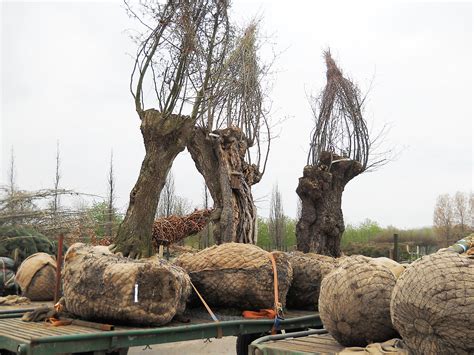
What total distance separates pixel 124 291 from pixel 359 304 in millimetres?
2095

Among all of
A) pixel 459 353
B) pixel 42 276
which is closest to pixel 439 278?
pixel 459 353

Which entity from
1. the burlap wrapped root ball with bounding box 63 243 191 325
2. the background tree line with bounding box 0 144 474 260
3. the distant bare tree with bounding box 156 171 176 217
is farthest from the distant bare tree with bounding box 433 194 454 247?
the burlap wrapped root ball with bounding box 63 243 191 325

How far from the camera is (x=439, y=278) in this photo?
3.61 meters

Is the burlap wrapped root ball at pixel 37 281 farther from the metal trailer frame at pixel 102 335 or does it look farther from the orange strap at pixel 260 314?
the orange strap at pixel 260 314

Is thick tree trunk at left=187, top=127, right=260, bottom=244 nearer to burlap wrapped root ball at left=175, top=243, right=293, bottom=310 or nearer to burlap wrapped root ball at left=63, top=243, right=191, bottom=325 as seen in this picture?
burlap wrapped root ball at left=175, top=243, right=293, bottom=310

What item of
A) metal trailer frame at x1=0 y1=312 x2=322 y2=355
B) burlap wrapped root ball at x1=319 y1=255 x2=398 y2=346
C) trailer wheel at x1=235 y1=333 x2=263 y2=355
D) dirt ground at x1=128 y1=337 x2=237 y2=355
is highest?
burlap wrapped root ball at x1=319 y1=255 x2=398 y2=346

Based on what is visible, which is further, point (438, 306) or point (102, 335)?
point (102, 335)

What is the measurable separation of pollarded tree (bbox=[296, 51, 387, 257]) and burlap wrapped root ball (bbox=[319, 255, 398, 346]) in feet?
29.0

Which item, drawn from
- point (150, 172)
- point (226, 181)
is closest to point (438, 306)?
point (150, 172)

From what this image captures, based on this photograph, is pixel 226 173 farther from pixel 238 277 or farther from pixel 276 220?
pixel 276 220

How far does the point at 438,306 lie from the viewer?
3.54 meters

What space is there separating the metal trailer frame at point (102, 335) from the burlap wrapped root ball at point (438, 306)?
2145mm

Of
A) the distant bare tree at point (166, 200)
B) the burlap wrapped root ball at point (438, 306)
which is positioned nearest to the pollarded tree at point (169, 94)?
the burlap wrapped root ball at point (438, 306)

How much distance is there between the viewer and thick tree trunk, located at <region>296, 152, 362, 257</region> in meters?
13.6
